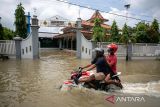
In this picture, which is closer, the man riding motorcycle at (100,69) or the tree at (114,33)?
the man riding motorcycle at (100,69)

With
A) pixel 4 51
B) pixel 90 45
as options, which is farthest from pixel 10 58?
pixel 90 45

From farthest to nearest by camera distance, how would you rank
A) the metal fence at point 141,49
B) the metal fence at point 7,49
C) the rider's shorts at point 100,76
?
1. the metal fence at point 141,49
2. the metal fence at point 7,49
3. the rider's shorts at point 100,76

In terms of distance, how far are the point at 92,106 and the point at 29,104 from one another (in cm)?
189

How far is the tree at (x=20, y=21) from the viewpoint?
27953mm

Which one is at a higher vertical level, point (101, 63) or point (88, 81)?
point (101, 63)

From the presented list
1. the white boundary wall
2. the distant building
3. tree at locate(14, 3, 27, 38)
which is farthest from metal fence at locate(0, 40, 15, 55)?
tree at locate(14, 3, 27, 38)

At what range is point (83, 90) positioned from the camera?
7.23m

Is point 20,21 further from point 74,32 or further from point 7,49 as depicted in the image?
point 7,49

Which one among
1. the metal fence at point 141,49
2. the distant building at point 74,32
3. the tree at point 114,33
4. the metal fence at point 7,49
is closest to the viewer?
the metal fence at point 7,49

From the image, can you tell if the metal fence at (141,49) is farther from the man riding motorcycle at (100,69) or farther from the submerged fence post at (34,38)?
the man riding motorcycle at (100,69)

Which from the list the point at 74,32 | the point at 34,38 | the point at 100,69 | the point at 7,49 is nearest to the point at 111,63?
the point at 100,69

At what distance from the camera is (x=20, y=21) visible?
28172 millimetres

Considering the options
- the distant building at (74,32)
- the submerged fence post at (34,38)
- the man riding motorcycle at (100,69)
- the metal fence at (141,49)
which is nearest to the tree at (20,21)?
the distant building at (74,32)

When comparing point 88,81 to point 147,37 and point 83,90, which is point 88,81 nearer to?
point 83,90
